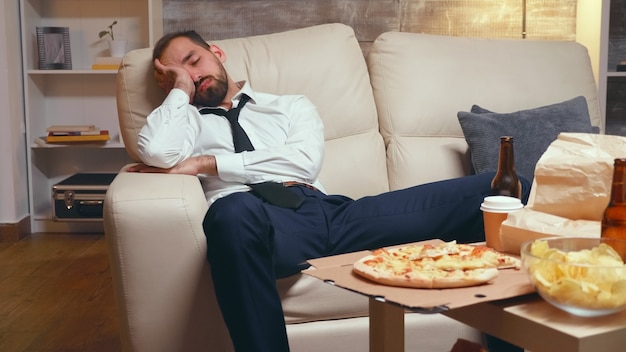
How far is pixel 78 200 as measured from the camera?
389 centimetres

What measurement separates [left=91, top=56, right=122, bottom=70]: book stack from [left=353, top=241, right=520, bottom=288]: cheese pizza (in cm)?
296

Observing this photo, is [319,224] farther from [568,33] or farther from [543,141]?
[568,33]

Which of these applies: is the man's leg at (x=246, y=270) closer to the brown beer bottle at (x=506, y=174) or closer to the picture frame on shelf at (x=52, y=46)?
the brown beer bottle at (x=506, y=174)

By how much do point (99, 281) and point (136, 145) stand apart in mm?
987

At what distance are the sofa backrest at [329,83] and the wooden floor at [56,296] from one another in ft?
2.40

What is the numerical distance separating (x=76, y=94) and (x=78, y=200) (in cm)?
66

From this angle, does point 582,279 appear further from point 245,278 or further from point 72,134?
point 72,134

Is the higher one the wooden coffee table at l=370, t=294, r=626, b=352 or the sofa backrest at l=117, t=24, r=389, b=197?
the sofa backrest at l=117, t=24, r=389, b=197

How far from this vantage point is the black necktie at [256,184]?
81.0 inches

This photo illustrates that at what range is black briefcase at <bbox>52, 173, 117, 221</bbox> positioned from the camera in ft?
12.7

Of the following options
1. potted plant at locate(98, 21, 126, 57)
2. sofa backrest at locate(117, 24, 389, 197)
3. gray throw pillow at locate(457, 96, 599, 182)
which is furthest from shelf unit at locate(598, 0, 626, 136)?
potted plant at locate(98, 21, 126, 57)

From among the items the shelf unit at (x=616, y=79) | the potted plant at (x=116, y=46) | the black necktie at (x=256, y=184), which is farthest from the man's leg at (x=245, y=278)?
the shelf unit at (x=616, y=79)

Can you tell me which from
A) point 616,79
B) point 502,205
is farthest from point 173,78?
point 616,79

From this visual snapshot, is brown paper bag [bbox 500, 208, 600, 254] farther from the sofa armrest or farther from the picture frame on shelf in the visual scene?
the picture frame on shelf
